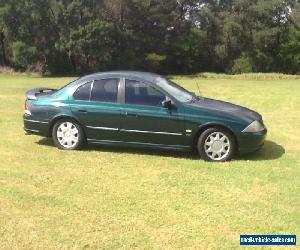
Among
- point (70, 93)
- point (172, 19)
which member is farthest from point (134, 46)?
point (70, 93)

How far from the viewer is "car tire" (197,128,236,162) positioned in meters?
8.54

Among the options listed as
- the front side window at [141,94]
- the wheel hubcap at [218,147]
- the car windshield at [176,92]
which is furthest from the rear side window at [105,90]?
the wheel hubcap at [218,147]

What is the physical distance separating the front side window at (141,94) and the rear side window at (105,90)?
0.23 m

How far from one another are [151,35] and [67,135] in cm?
4348

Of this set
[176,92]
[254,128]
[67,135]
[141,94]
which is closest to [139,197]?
[141,94]

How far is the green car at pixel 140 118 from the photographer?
8545mm

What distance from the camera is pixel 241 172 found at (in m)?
7.90

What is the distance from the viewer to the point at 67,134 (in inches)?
366

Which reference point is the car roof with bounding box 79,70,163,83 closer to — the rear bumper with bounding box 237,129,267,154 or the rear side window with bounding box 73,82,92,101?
the rear side window with bounding box 73,82,92,101

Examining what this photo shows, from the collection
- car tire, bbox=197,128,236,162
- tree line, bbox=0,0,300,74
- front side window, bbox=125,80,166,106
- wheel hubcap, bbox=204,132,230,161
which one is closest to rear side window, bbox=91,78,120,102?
front side window, bbox=125,80,166,106

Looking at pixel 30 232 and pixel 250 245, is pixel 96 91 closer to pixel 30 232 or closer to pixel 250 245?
pixel 30 232

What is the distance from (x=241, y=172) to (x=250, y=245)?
2676 millimetres

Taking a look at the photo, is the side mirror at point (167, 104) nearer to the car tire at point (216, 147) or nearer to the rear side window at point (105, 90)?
the car tire at point (216, 147)

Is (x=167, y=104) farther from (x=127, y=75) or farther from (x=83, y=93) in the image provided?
(x=83, y=93)
